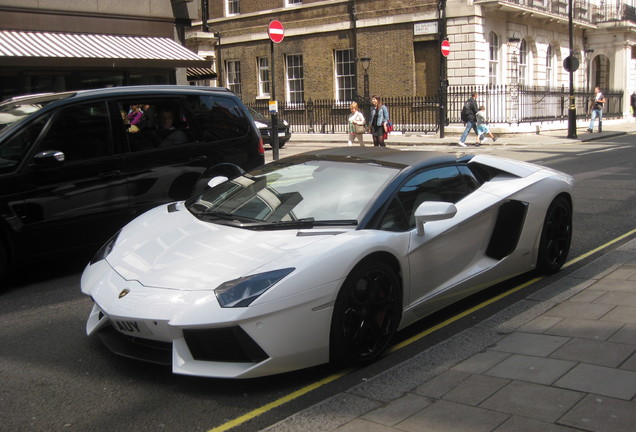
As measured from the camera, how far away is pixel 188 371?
346 cm

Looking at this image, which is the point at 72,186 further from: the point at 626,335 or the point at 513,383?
the point at 626,335

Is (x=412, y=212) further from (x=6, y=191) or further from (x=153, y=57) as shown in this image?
(x=153, y=57)

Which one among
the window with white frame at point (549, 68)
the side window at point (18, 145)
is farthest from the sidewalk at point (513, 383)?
the window with white frame at point (549, 68)

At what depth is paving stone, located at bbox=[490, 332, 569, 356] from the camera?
3924 millimetres

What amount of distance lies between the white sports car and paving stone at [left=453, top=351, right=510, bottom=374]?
53 centimetres

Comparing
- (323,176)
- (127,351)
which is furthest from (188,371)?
(323,176)

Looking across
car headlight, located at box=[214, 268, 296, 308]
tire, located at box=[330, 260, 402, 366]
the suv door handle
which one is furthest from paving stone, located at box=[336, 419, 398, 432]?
the suv door handle

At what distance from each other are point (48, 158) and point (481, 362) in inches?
170

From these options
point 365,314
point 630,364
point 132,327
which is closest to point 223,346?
point 132,327

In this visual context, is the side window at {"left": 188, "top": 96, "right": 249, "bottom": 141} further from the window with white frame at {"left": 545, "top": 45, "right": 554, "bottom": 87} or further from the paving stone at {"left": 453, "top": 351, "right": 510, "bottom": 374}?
the window with white frame at {"left": 545, "top": 45, "right": 554, "bottom": 87}

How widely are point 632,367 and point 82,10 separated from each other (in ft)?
48.9

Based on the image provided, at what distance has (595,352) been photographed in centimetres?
385

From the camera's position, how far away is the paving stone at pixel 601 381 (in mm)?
3277

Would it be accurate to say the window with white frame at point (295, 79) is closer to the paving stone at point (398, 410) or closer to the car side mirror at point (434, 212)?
the car side mirror at point (434, 212)
